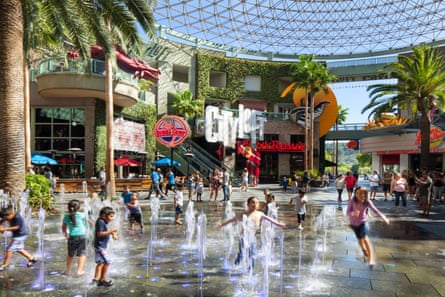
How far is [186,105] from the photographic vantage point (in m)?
40.7

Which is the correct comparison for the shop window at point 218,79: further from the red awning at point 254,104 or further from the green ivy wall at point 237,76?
the red awning at point 254,104

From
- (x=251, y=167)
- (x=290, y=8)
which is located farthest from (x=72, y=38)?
(x=290, y=8)

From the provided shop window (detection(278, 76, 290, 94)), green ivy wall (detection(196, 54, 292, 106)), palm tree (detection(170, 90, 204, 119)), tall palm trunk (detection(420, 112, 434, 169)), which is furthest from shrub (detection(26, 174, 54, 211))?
shop window (detection(278, 76, 290, 94))

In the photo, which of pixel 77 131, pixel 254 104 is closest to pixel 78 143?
pixel 77 131

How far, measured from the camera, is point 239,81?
47969 millimetres

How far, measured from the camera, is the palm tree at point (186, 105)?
40.8 m

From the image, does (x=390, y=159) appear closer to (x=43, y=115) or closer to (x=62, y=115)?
(x=62, y=115)

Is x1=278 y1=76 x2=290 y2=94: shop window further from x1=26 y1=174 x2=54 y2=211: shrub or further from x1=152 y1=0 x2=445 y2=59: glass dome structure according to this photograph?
x1=26 y1=174 x2=54 y2=211: shrub

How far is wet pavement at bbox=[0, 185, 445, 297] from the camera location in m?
5.92

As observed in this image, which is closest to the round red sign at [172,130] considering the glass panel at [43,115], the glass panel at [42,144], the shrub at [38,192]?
the shrub at [38,192]

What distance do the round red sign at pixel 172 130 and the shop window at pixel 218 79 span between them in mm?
25509

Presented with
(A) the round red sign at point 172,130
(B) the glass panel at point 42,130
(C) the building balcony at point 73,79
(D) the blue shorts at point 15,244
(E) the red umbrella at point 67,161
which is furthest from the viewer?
(B) the glass panel at point 42,130

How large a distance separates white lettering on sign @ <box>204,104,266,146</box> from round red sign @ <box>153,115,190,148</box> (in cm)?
1190

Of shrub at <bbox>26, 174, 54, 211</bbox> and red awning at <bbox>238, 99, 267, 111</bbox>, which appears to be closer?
shrub at <bbox>26, 174, 54, 211</bbox>
